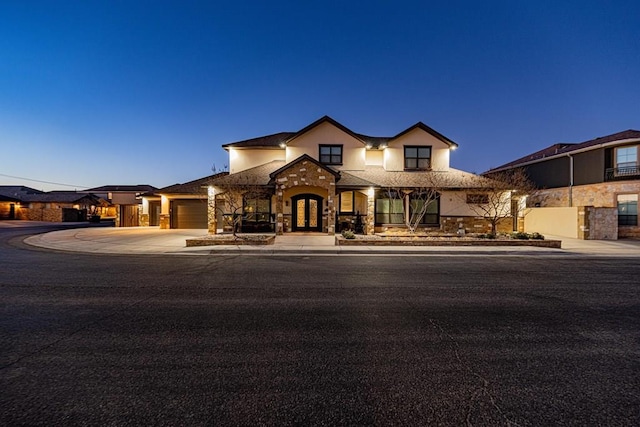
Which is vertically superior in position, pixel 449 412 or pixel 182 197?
pixel 182 197

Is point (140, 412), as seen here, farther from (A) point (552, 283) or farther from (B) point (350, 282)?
(A) point (552, 283)

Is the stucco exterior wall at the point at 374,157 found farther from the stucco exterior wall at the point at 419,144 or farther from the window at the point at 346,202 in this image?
the window at the point at 346,202

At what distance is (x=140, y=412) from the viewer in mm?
2814

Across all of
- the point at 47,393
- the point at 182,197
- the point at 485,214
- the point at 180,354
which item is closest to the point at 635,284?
the point at 180,354

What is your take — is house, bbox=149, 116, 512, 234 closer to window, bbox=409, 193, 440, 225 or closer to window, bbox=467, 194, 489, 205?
window, bbox=409, 193, 440, 225

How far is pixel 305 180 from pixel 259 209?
461 centimetres

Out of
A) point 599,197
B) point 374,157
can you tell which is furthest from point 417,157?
point 599,197

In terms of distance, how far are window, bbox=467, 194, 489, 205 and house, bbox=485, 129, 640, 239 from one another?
488 centimetres

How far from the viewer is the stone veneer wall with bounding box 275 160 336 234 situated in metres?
20.1

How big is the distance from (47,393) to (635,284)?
39.8 ft

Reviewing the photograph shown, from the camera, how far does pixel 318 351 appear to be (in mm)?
4062

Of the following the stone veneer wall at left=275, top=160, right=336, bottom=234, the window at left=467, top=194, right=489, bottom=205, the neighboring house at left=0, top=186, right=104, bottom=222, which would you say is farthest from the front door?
the neighboring house at left=0, top=186, right=104, bottom=222

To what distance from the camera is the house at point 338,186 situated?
66.6 ft

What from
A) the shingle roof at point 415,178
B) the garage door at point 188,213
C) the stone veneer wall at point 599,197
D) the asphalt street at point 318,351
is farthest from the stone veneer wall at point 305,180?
the stone veneer wall at point 599,197
